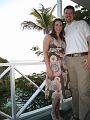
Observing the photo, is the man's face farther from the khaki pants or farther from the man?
the khaki pants

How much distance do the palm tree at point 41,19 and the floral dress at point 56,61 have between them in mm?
12796

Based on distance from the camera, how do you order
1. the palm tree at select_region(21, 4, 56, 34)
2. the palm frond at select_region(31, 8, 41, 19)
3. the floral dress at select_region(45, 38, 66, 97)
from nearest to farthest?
the floral dress at select_region(45, 38, 66, 97)
the palm tree at select_region(21, 4, 56, 34)
the palm frond at select_region(31, 8, 41, 19)

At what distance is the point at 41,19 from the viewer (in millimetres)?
17688

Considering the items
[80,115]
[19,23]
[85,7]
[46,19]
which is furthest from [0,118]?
[19,23]

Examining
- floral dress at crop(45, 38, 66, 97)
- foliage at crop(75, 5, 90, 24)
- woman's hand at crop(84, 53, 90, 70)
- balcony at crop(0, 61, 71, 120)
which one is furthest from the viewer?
foliage at crop(75, 5, 90, 24)

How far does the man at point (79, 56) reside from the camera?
4.34m

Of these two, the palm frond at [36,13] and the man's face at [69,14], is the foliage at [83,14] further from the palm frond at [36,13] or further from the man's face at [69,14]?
the palm frond at [36,13]

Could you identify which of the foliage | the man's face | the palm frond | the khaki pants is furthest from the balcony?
the palm frond

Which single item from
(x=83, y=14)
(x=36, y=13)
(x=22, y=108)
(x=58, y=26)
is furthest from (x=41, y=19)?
(x=58, y=26)

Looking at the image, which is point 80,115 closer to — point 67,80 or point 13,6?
point 67,80

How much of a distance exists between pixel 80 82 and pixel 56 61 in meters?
0.41

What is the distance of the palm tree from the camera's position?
1745 centimetres

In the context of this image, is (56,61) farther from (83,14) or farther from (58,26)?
(83,14)

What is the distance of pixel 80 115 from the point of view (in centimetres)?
455
